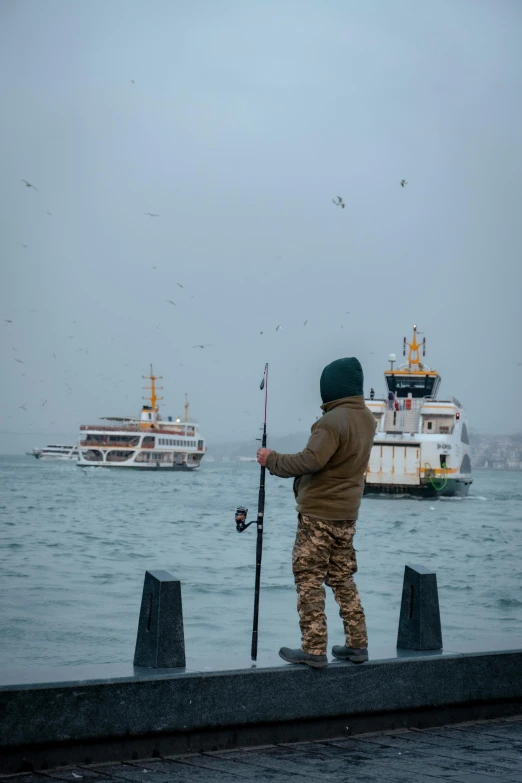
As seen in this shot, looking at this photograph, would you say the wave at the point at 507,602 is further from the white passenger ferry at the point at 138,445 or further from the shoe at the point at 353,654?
the white passenger ferry at the point at 138,445

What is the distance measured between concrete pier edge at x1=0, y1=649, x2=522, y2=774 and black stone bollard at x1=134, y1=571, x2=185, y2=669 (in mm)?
124

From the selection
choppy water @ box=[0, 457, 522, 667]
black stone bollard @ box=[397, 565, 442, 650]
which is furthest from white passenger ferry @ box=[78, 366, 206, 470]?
black stone bollard @ box=[397, 565, 442, 650]

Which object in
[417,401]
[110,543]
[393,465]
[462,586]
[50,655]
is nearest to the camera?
[50,655]

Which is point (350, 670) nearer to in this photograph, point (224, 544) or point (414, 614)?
point (414, 614)

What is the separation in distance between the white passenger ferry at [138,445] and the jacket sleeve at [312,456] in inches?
4045

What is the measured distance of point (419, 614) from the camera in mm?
5680

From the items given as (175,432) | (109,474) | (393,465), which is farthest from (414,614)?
(175,432)

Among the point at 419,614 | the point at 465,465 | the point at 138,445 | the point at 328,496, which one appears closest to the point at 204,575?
the point at 419,614

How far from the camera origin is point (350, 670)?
518 centimetres

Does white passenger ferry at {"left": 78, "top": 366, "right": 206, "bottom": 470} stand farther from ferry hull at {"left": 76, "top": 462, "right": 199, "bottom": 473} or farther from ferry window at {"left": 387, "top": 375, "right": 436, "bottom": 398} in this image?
ferry window at {"left": 387, "top": 375, "right": 436, "bottom": 398}

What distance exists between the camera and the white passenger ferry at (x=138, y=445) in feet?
354

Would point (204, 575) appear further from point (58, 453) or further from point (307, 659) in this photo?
point (58, 453)

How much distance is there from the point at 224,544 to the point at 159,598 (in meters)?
25.3

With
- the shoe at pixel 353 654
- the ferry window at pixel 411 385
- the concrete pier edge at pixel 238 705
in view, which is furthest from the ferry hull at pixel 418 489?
the shoe at pixel 353 654
